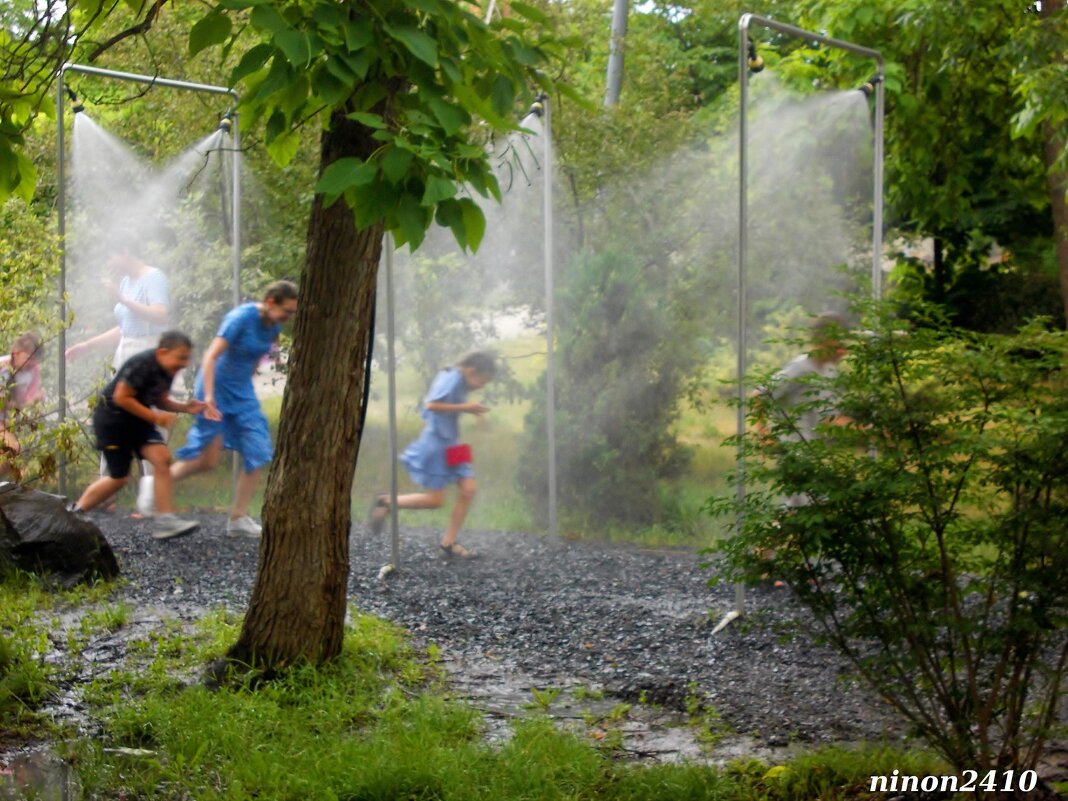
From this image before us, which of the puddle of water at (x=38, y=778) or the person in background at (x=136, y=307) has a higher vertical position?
the person in background at (x=136, y=307)

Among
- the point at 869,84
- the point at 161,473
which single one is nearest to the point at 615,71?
the point at 869,84

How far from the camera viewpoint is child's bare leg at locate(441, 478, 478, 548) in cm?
922

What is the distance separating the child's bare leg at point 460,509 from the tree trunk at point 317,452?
329 centimetres

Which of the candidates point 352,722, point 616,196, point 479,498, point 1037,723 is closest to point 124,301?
point 479,498

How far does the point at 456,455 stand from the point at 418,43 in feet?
16.1

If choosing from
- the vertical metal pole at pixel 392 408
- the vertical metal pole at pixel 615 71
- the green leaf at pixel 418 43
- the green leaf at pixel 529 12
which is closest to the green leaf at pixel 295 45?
the green leaf at pixel 418 43

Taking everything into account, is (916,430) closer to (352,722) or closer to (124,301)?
(352,722)

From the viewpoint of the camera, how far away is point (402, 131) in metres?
4.99

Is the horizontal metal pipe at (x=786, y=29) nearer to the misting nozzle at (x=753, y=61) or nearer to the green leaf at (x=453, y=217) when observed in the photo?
the misting nozzle at (x=753, y=61)

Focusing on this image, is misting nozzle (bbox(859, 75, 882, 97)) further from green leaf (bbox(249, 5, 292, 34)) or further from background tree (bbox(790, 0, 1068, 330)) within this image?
green leaf (bbox(249, 5, 292, 34))

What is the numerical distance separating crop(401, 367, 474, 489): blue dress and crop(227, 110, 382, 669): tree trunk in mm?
3253

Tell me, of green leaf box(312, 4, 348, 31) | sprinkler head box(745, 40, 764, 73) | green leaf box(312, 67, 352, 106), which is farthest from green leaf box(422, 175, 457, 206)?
sprinkler head box(745, 40, 764, 73)

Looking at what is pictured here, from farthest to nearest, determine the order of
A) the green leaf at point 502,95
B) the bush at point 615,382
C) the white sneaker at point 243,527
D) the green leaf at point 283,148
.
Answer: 1. the bush at point 615,382
2. the white sneaker at point 243,527
3. the green leaf at point 283,148
4. the green leaf at point 502,95

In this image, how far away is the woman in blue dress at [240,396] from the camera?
9289 mm
